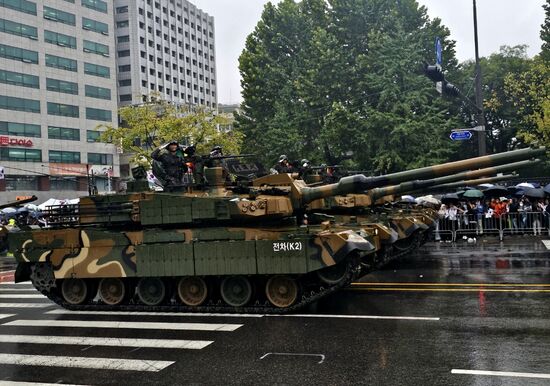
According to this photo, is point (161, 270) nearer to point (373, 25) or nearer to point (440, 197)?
point (440, 197)

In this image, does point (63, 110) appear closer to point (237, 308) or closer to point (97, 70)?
point (97, 70)

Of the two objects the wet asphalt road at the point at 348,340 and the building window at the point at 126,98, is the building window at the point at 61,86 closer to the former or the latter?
the building window at the point at 126,98

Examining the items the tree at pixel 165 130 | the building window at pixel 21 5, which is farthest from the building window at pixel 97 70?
the tree at pixel 165 130

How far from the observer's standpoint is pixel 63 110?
6141 centimetres

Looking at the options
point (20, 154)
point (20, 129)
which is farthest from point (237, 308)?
point (20, 129)

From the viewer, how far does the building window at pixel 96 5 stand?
2586 inches

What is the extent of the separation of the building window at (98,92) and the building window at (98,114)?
58.7 inches

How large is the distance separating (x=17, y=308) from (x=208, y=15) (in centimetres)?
11463

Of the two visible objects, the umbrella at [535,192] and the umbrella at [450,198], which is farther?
the umbrella at [450,198]

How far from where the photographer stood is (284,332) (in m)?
9.66

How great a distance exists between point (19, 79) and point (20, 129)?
471 centimetres

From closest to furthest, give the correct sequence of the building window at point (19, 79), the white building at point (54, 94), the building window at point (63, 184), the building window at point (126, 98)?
A: the building window at point (19, 79) < the white building at point (54, 94) < the building window at point (63, 184) < the building window at point (126, 98)

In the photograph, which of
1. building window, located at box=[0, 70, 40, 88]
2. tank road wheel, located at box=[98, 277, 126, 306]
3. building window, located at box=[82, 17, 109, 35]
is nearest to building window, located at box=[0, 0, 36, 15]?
building window, located at box=[0, 70, 40, 88]

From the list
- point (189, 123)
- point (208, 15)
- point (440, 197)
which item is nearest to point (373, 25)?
point (189, 123)
